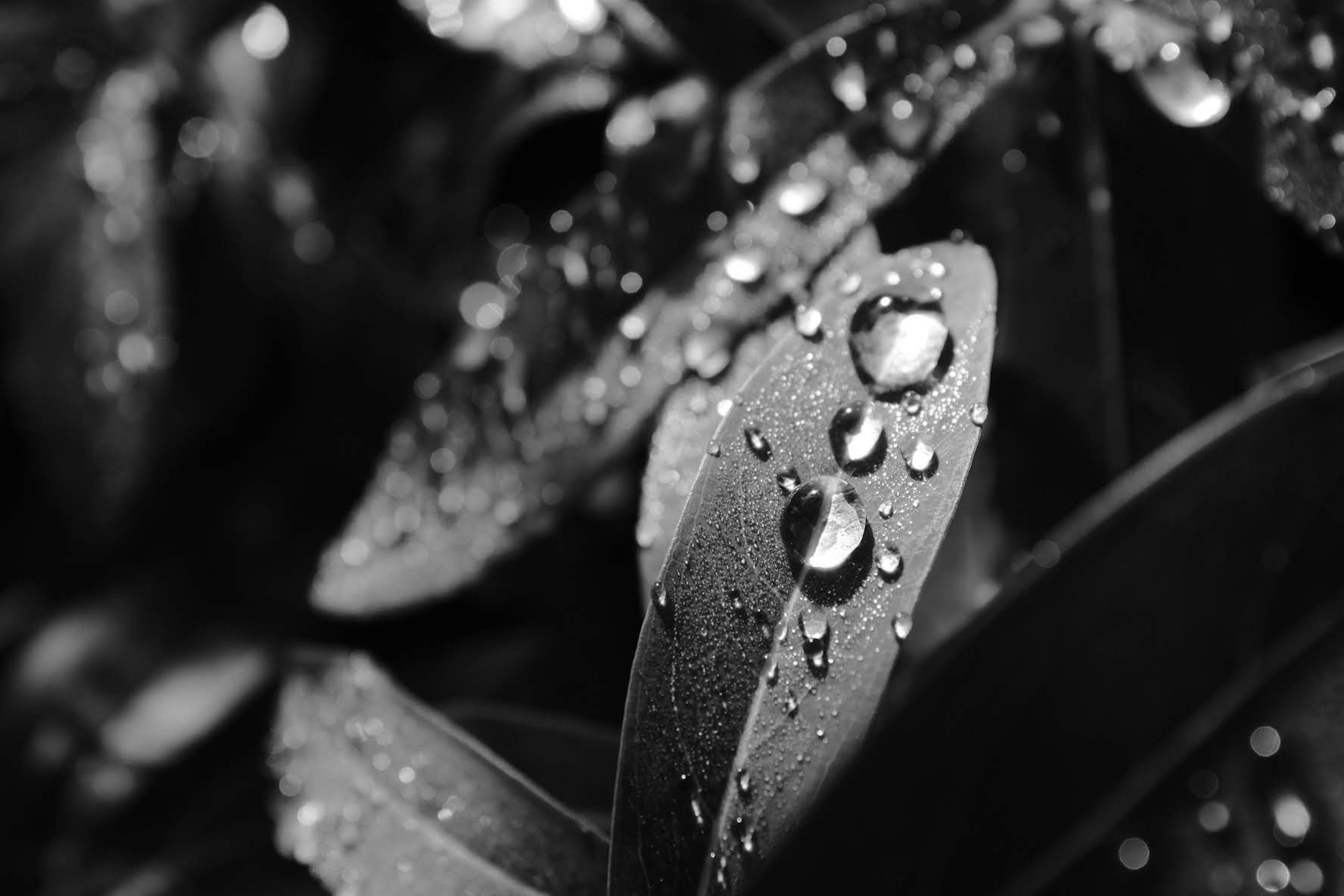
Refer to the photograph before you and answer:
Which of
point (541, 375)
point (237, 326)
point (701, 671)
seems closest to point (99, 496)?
point (237, 326)

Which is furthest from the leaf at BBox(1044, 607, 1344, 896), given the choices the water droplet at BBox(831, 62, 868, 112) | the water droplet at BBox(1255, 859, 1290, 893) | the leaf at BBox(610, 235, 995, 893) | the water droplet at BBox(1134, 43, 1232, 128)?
the water droplet at BBox(831, 62, 868, 112)

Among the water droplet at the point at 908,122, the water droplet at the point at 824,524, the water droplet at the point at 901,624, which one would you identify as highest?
the water droplet at the point at 908,122

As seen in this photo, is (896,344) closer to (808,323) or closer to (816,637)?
(808,323)

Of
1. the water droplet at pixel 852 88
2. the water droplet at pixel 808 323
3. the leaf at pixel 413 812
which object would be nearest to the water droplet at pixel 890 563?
the water droplet at pixel 808 323

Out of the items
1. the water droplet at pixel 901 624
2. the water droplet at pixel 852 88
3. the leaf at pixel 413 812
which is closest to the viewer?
the water droplet at pixel 901 624

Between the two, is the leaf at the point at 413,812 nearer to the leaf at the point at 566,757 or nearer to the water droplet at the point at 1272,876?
the leaf at the point at 566,757
